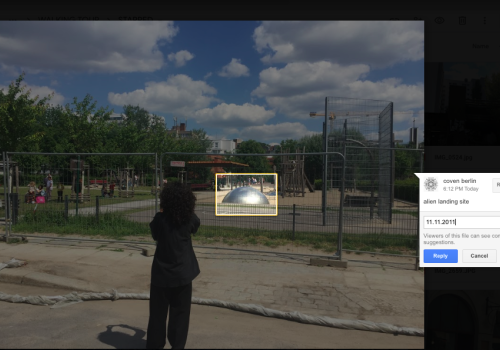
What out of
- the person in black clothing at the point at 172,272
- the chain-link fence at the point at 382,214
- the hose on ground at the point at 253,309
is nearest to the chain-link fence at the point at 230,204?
the chain-link fence at the point at 382,214

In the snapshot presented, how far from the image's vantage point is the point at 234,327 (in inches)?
155

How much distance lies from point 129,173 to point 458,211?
7.03 meters

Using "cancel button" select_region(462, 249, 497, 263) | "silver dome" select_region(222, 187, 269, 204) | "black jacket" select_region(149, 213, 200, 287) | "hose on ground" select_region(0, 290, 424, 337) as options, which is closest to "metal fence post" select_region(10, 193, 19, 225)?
"hose on ground" select_region(0, 290, 424, 337)

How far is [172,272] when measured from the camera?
10.2ft

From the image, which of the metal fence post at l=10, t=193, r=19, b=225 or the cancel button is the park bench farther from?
the cancel button

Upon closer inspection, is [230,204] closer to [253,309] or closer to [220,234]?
[220,234]

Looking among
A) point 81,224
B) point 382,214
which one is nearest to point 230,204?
point 382,214

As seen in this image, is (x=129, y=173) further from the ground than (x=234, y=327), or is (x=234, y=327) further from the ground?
(x=129, y=173)

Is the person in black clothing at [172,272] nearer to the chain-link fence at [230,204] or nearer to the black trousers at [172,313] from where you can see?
the black trousers at [172,313]

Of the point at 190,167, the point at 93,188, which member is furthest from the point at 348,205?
the point at 93,188

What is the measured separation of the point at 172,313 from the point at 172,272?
0.41 metres

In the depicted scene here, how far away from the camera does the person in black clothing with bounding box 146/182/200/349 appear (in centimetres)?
312

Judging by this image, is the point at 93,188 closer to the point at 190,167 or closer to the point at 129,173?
the point at 129,173

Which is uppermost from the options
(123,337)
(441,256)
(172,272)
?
(441,256)
